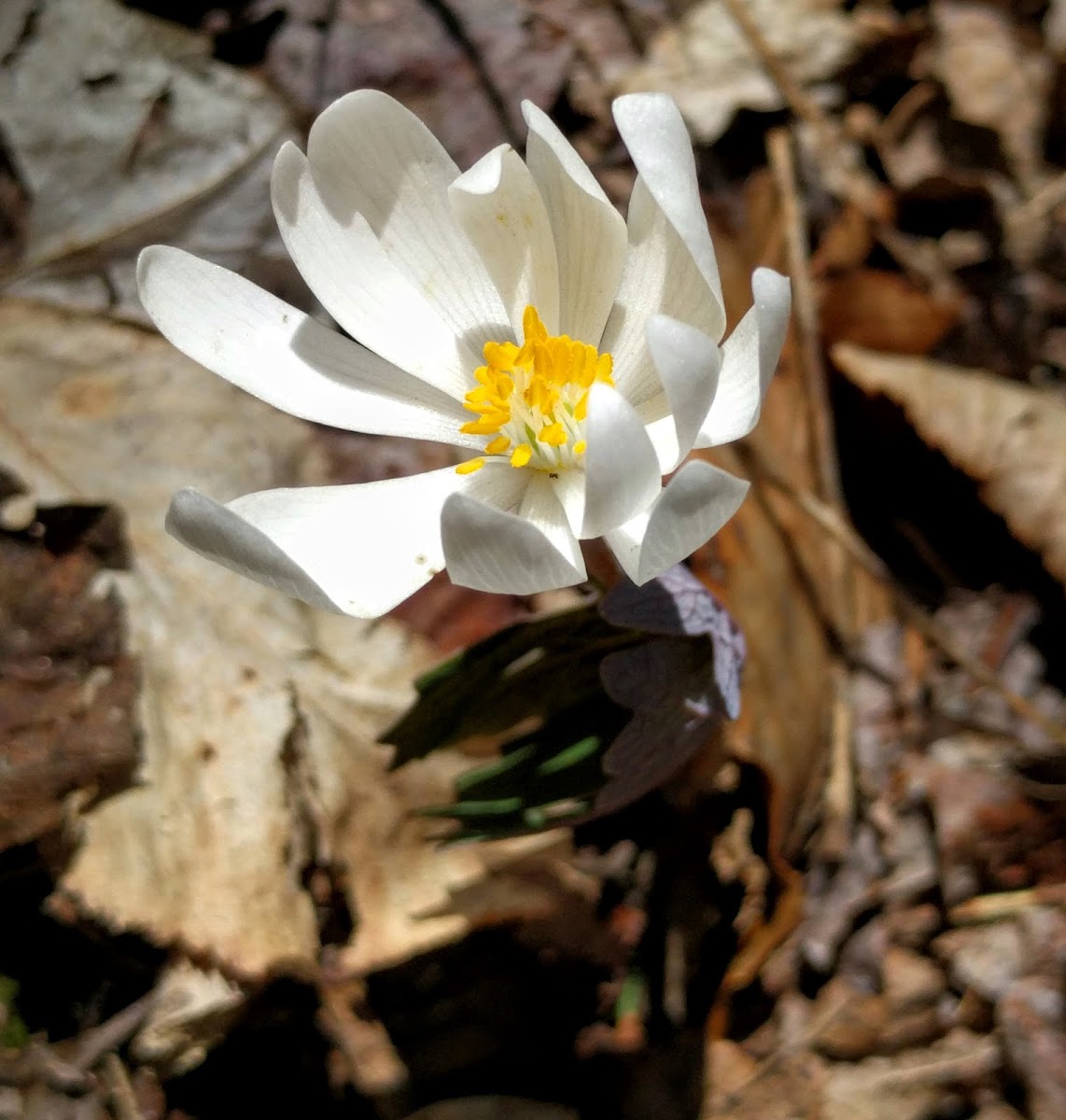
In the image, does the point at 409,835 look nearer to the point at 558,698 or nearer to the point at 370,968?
the point at 370,968

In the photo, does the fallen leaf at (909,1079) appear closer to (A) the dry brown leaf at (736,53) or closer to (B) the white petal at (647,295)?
(B) the white petal at (647,295)

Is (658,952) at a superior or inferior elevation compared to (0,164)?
inferior

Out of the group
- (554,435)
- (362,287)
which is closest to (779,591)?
(554,435)

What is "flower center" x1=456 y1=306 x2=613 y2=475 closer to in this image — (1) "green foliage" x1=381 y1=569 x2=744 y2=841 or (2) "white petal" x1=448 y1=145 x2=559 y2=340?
(2) "white petal" x1=448 y1=145 x2=559 y2=340

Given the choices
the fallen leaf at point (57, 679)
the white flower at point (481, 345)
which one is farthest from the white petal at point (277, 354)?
the fallen leaf at point (57, 679)

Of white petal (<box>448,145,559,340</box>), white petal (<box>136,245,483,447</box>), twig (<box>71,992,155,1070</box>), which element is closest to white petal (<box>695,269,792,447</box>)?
white petal (<box>448,145,559,340</box>)

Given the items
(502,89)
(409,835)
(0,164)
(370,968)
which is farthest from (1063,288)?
(0,164)
